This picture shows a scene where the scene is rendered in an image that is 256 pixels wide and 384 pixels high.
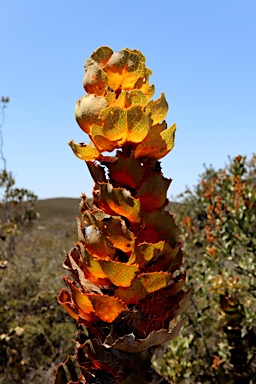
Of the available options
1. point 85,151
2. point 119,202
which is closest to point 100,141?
point 85,151

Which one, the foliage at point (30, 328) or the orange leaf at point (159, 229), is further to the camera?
the foliage at point (30, 328)

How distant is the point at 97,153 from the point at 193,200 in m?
12.3

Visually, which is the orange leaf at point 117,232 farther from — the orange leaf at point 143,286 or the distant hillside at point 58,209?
the distant hillside at point 58,209

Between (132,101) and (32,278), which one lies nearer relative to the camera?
(132,101)

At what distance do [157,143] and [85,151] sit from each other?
0.61 feet

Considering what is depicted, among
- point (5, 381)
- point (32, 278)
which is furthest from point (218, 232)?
point (32, 278)

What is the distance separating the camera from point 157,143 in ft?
3.28

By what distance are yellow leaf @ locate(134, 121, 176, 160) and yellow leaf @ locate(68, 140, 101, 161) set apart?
0.35 feet

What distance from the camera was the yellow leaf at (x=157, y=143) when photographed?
3.28ft

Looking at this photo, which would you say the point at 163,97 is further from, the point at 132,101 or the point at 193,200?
the point at 193,200

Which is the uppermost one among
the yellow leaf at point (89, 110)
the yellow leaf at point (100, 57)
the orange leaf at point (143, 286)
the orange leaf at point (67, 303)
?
the yellow leaf at point (100, 57)

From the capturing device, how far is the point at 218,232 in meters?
4.12

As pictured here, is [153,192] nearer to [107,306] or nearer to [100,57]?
[107,306]

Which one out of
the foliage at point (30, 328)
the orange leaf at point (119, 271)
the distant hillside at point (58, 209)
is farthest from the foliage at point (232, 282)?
the distant hillside at point (58, 209)
